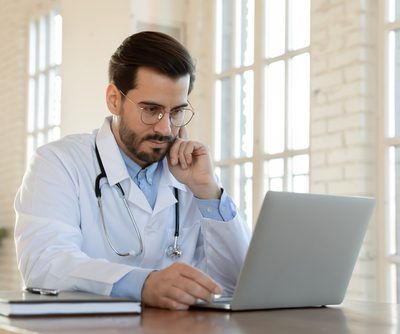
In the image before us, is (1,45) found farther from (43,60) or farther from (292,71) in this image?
(292,71)

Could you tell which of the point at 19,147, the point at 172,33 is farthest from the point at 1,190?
the point at 172,33

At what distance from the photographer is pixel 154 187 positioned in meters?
2.37

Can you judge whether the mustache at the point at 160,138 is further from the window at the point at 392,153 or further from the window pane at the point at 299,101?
the window pane at the point at 299,101

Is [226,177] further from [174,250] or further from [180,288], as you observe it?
[180,288]

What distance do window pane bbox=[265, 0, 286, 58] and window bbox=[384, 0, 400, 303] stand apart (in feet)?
3.05

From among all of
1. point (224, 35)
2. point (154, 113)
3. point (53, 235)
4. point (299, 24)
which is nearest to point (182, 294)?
point (53, 235)

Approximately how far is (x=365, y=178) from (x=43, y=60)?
4078 millimetres

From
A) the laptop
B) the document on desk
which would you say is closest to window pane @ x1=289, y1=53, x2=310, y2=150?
the laptop

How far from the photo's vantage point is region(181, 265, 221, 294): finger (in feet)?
5.45

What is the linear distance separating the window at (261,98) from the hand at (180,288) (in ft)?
8.39

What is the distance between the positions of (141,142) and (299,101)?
214cm

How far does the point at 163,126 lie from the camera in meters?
2.31

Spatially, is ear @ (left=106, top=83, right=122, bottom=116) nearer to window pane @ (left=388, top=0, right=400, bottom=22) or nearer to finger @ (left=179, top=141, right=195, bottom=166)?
finger @ (left=179, top=141, right=195, bottom=166)

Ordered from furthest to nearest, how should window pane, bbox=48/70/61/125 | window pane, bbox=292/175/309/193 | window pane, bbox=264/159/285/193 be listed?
window pane, bbox=48/70/61/125, window pane, bbox=264/159/285/193, window pane, bbox=292/175/309/193
